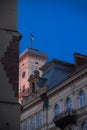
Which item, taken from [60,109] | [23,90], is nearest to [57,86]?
[60,109]

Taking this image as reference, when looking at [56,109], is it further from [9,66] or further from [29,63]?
[29,63]

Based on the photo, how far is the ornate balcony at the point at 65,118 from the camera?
33344 millimetres

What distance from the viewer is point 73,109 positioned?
33.6 metres

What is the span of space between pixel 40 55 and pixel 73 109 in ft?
176

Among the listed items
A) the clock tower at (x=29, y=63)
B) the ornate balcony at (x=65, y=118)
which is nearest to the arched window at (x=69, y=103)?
the ornate balcony at (x=65, y=118)

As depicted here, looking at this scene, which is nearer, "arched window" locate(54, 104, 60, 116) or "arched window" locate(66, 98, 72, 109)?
"arched window" locate(66, 98, 72, 109)

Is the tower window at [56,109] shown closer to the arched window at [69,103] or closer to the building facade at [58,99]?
the building facade at [58,99]

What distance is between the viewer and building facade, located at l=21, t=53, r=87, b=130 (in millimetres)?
33031

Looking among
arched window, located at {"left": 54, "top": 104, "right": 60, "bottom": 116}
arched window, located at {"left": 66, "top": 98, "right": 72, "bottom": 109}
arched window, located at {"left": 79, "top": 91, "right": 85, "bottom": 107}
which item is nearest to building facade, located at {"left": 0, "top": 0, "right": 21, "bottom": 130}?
arched window, located at {"left": 79, "top": 91, "right": 85, "bottom": 107}

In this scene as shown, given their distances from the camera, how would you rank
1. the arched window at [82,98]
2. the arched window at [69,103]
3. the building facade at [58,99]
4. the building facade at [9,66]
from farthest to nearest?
the arched window at [69,103] < the building facade at [58,99] < the arched window at [82,98] < the building facade at [9,66]

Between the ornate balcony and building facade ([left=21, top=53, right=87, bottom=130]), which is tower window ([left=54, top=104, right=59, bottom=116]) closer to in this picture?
building facade ([left=21, top=53, right=87, bottom=130])

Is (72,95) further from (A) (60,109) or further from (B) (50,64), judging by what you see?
(B) (50,64)

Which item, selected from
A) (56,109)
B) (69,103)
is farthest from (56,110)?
(69,103)

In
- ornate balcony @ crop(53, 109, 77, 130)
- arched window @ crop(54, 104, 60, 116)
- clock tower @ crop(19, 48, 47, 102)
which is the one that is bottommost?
ornate balcony @ crop(53, 109, 77, 130)
